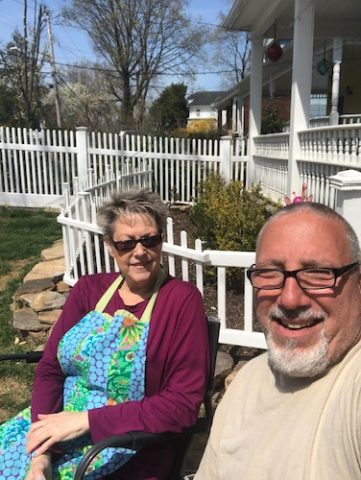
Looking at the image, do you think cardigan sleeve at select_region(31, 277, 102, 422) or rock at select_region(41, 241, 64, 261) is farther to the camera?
rock at select_region(41, 241, 64, 261)

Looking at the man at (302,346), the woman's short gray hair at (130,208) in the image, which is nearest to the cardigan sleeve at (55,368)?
the woman's short gray hair at (130,208)

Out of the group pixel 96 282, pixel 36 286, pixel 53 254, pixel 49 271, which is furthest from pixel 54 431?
pixel 53 254

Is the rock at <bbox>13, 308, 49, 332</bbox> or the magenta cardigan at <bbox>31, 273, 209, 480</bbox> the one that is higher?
the magenta cardigan at <bbox>31, 273, 209, 480</bbox>

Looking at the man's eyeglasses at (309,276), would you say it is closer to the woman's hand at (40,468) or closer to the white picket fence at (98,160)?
the woman's hand at (40,468)

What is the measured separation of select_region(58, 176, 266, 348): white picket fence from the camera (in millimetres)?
3115

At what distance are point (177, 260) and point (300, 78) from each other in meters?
3.72

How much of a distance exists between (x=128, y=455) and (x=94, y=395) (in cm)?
28

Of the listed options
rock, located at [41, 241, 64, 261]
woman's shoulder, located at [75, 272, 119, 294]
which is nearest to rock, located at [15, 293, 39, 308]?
rock, located at [41, 241, 64, 261]

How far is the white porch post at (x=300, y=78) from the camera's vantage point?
6578 mm

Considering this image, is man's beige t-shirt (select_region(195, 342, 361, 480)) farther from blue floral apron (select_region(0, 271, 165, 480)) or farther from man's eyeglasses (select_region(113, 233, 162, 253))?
man's eyeglasses (select_region(113, 233, 162, 253))

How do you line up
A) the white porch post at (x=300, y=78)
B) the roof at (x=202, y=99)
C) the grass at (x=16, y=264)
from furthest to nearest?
the roof at (x=202, y=99) → the white porch post at (x=300, y=78) → the grass at (x=16, y=264)

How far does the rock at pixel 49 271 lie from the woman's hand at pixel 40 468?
130 inches

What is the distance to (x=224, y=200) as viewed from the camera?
5.21 m

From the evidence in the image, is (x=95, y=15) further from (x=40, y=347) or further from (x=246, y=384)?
(x=246, y=384)
